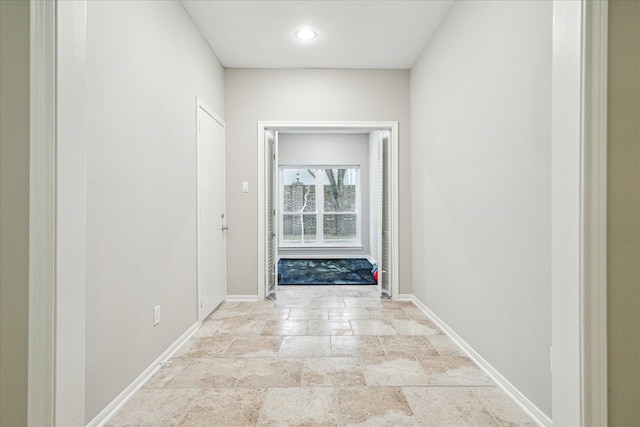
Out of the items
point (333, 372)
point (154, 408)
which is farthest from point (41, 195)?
point (333, 372)

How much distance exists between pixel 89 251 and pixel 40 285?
25.8 inches

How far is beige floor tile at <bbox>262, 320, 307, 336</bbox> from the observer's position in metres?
2.85

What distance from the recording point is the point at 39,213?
958mm

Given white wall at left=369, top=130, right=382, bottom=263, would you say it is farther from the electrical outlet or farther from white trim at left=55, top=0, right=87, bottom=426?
white trim at left=55, top=0, right=87, bottom=426

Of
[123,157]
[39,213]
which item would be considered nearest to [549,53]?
[39,213]

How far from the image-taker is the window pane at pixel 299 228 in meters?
7.42

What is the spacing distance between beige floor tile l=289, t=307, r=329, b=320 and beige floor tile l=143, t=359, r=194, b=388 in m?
1.15

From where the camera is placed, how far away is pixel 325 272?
5.58 m

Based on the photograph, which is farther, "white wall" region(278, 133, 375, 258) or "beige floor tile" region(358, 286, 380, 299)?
"white wall" region(278, 133, 375, 258)

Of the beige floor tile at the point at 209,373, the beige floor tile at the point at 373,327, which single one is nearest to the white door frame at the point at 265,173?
the beige floor tile at the point at 373,327

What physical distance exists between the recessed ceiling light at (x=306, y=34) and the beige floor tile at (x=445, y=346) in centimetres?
288

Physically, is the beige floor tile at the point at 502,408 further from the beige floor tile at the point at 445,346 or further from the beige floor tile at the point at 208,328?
the beige floor tile at the point at 208,328
